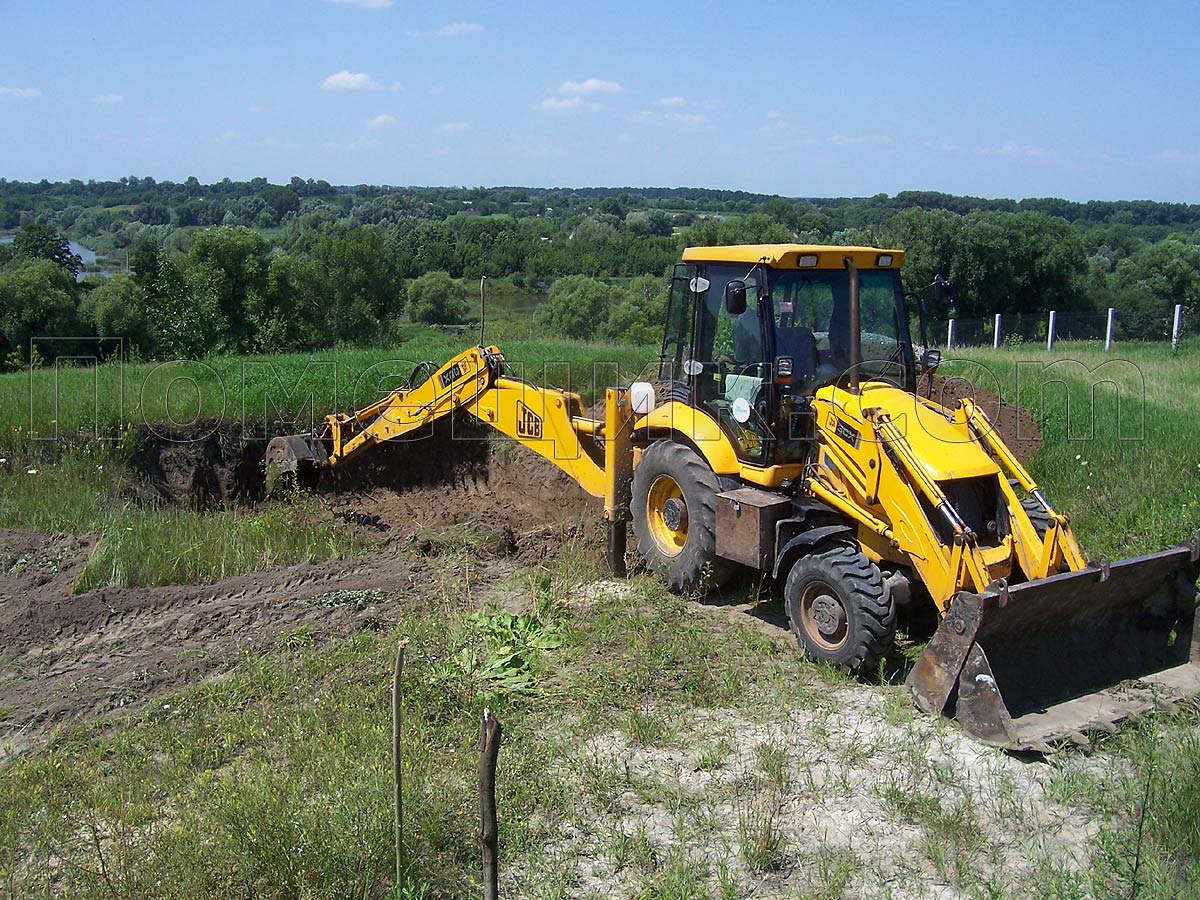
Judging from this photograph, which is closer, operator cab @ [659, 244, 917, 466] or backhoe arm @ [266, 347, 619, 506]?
operator cab @ [659, 244, 917, 466]

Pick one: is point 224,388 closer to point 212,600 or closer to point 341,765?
point 212,600

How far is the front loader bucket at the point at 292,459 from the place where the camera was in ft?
38.4

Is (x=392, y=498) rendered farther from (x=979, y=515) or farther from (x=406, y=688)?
(x=979, y=515)

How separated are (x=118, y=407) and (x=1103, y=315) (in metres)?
21.9

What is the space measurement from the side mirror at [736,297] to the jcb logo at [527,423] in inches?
113

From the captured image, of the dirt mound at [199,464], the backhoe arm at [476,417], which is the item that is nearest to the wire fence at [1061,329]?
the backhoe arm at [476,417]

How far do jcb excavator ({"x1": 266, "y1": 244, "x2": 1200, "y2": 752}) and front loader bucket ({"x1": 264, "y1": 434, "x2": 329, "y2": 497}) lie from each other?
374 centimetres

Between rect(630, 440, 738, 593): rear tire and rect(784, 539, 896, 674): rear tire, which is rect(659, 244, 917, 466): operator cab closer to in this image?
rect(630, 440, 738, 593): rear tire

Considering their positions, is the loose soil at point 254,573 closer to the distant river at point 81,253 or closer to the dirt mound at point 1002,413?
the dirt mound at point 1002,413

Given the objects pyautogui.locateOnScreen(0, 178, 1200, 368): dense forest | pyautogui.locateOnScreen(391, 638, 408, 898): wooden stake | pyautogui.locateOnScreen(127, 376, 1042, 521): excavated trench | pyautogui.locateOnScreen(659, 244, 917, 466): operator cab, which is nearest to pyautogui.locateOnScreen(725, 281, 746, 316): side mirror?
pyautogui.locateOnScreen(659, 244, 917, 466): operator cab

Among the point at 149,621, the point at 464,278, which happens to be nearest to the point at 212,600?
the point at 149,621

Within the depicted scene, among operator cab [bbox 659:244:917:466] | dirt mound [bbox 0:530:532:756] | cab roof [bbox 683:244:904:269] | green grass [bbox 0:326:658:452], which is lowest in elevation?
dirt mound [bbox 0:530:532:756]

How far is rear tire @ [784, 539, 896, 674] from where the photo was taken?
21.4 ft

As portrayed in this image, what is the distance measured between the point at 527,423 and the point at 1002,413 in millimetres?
6968
